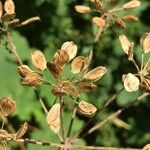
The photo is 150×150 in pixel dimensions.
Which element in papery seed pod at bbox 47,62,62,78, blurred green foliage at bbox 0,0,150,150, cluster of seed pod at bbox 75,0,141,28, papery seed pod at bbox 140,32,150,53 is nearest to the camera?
papery seed pod at bbox 47,62,62,78

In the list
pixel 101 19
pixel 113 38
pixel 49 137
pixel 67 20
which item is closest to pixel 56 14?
pixel 67 20

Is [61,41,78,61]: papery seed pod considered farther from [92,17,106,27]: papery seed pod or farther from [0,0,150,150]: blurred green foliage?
[0,0,150,150]: blurred green foliage

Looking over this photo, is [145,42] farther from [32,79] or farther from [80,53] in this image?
[80,53]

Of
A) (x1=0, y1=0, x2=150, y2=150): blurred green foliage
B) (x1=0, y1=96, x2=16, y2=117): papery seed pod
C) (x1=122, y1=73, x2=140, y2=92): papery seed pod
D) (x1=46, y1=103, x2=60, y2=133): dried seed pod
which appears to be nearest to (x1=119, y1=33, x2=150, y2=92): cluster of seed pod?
(x1=122, y1=73, x2=140, y2=92): papery seed pod

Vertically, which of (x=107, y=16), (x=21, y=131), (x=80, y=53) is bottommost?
(x=80, y=53)

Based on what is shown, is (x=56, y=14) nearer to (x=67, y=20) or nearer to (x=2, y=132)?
(x=67, y=20)

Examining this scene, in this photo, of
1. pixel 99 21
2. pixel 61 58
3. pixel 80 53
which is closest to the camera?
pixel 61 58

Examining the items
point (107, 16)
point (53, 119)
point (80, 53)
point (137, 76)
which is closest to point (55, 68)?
point (53, 119)
